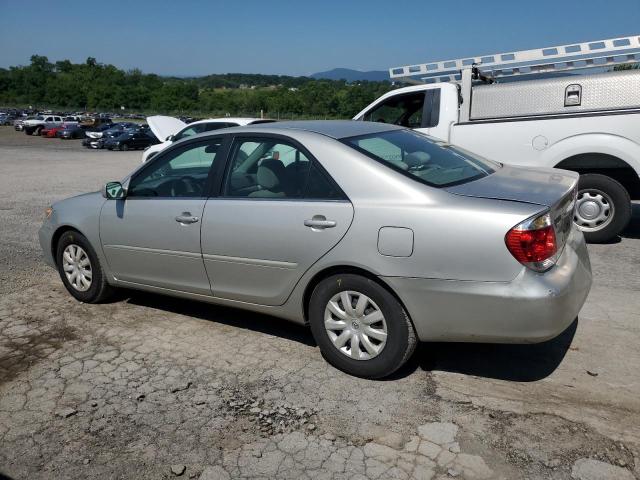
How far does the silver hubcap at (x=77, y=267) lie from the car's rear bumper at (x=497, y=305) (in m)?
2.97

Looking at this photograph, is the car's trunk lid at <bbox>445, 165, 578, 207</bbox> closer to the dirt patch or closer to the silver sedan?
the silver sedan

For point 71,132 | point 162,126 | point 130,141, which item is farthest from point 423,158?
point 71,132

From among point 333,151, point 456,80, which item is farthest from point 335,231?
point 456,80

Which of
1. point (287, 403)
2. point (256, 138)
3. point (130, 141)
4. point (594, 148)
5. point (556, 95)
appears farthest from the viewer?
point (130, 141)

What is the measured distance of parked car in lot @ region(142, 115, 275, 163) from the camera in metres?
13.5

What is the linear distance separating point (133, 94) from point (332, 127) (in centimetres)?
11591

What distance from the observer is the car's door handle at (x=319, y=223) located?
356 centimetres

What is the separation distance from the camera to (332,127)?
4.18 meters

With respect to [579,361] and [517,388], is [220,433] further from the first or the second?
[579,361]

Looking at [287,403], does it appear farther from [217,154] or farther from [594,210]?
[594,210]

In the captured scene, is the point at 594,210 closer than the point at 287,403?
No

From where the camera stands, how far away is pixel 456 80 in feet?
30.5

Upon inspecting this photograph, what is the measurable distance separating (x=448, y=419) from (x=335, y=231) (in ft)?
4.10

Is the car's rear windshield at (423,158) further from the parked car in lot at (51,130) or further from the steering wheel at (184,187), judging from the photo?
the parked car in lot at (51,130)
